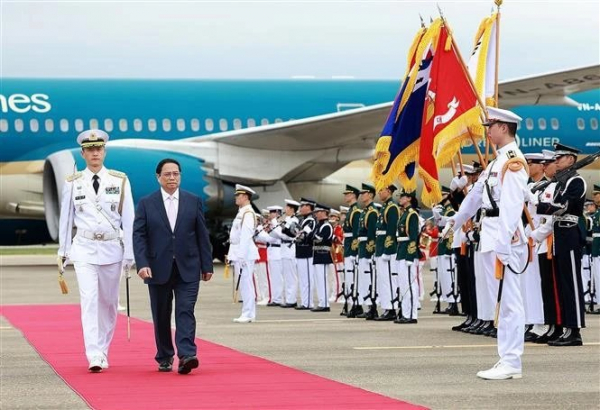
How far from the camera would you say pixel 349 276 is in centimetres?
1620

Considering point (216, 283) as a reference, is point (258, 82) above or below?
above

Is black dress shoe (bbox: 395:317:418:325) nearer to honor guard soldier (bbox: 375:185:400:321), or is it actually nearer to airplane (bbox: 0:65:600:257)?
honor guard soldier (bbox: 375:185:400:321)

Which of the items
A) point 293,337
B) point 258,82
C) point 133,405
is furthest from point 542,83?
point 133,405

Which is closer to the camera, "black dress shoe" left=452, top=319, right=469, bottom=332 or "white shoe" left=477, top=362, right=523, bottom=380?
"white shoe" left=477, top=362, right=523, bottom=380

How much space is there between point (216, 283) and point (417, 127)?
33.6 feet

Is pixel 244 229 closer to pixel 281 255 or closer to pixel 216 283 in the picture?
pixel 281 255

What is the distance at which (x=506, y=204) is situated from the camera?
360 inches

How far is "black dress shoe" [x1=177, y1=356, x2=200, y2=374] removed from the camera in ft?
31.4

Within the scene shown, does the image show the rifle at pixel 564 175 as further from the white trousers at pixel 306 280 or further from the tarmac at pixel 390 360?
the white trousers at pixel 306 280

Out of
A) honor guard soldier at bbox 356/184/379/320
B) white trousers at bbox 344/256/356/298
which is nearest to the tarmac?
white trousers at bbox 344/256/356/298

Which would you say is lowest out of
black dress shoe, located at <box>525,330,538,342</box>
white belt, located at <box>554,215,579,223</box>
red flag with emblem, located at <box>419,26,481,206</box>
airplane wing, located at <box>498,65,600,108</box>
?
black dress shoe, located at <box>525,330,538,342</box>

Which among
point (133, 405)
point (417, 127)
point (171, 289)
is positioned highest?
point (417, 127)

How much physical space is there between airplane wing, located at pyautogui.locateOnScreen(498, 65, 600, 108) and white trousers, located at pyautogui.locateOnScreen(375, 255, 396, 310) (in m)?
7.79

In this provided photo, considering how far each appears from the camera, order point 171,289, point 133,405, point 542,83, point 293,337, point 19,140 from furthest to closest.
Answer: point 19,140
point 542,83
point 293,337
point 171,289
point 133,405
